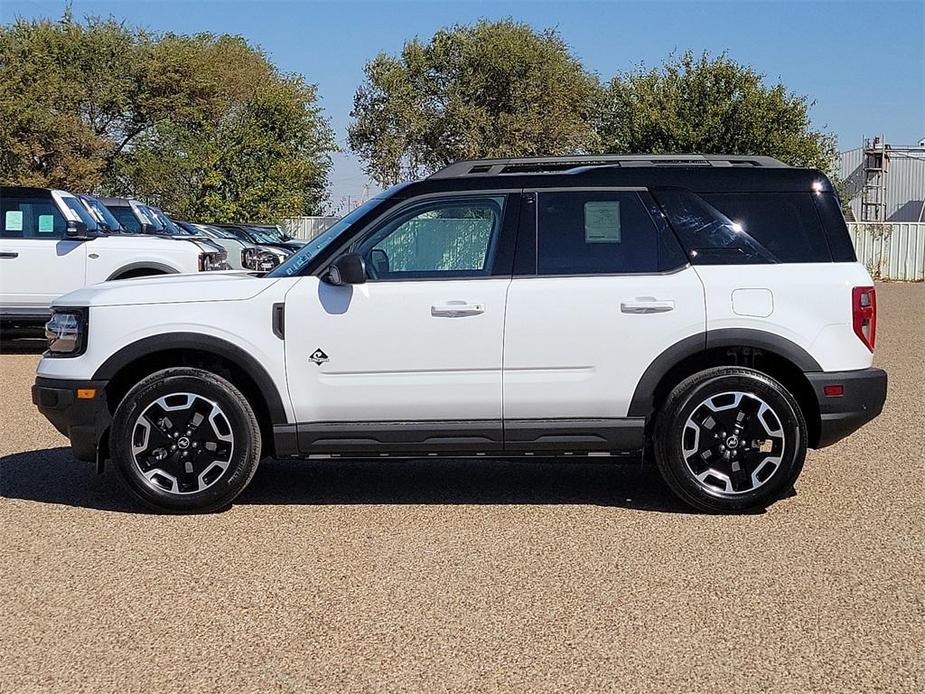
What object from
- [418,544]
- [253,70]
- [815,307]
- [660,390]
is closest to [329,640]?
[418,544]

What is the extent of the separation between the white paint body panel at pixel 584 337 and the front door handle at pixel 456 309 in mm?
185

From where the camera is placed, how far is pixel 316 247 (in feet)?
21.6

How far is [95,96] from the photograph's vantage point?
48094 millimetres

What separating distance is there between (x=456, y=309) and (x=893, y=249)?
34222mm

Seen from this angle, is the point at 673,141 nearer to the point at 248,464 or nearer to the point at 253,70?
the point at 253,70

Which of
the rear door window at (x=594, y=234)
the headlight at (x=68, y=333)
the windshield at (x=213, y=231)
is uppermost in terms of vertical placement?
the windshield at (x=213, y=231)

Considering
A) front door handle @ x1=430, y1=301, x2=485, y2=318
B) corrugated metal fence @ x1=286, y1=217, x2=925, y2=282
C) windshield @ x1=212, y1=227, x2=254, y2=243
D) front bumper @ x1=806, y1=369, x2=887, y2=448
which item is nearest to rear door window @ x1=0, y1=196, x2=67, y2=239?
front door handle @ x1=430, y1=301, x2=485, y2=318

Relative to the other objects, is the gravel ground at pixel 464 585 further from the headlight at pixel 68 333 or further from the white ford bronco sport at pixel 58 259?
the white ford bronco sport at pixel 58 259

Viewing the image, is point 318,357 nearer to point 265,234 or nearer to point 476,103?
point 265,234

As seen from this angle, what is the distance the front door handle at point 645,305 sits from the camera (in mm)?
6309

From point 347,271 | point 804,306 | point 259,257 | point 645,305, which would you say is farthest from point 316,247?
point 259,257

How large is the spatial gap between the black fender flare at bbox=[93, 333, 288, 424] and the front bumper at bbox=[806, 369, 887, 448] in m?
2.93

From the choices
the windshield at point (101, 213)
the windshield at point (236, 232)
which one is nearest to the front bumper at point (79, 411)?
the windshield at point (101, 213)

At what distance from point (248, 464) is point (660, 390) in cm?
231
